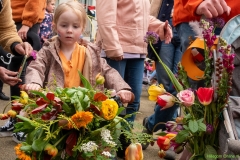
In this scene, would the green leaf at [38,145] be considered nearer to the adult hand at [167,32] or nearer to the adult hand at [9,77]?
the adult hand at [9,77]

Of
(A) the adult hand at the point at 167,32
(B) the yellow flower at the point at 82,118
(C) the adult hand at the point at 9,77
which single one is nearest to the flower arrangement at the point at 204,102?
(B) the yellow flower at the point at 82,118

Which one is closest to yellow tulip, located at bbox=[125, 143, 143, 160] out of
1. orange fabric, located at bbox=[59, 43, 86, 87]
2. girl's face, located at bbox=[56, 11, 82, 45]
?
orange fabric, located at bbox=[59, 43, 86, 87]

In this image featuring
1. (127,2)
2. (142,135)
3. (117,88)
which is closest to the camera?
(142,135)

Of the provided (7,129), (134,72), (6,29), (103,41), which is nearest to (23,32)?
(6,29)

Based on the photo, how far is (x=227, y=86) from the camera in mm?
2277

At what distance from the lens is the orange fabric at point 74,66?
313 cm

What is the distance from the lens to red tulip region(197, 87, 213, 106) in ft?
7.63

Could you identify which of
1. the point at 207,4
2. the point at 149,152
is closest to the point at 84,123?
the point at 207,4

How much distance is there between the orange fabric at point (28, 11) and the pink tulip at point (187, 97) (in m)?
2.47

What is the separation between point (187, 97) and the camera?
2.38 m

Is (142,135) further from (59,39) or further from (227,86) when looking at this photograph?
(59,39)

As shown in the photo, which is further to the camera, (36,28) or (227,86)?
(36,28)

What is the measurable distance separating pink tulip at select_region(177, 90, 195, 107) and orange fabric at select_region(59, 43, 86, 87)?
95 cm

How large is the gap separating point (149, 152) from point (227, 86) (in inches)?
84.1
